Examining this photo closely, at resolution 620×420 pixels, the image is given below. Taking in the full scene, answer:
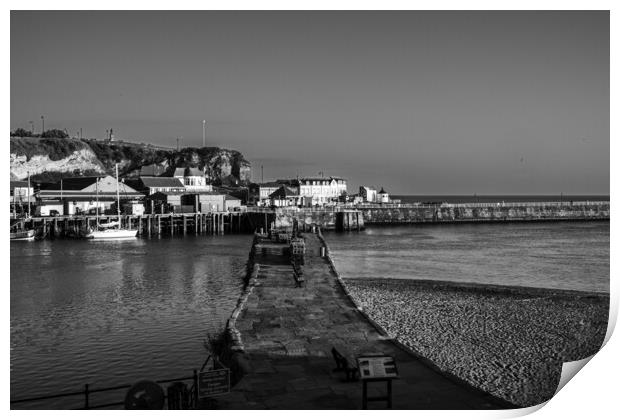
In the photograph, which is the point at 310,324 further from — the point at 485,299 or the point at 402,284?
the point at 402,284

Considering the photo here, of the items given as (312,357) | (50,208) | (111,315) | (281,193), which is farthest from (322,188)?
(312,357)

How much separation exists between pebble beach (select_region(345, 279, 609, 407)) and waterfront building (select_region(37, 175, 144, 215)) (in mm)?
41206

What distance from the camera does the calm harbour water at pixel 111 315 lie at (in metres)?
12.5

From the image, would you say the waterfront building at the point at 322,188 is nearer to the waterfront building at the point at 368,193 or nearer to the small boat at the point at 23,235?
the waterfront building at the point at 368,193

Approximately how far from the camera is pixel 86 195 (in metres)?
60.7

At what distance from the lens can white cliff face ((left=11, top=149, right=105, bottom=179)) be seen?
86438 mm

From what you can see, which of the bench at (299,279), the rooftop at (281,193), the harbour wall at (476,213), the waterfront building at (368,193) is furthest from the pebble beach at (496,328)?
the waterfront building at (368,193)

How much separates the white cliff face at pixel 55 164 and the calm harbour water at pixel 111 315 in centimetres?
5689

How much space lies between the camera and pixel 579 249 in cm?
4041

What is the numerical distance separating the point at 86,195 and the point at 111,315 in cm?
4595

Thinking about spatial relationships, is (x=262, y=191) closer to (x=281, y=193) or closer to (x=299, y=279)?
(x=281, y=193)

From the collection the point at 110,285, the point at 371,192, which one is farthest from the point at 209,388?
the point at 371,192
